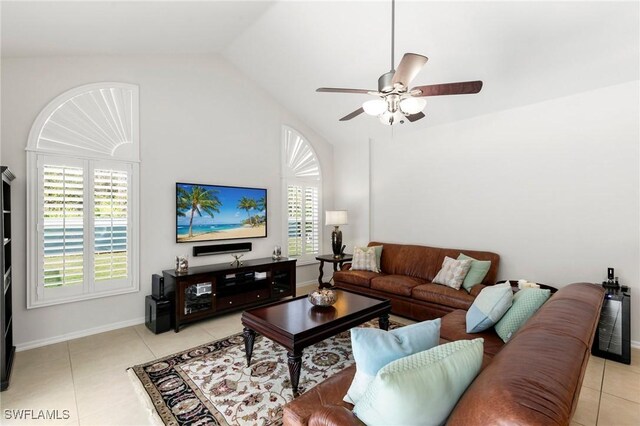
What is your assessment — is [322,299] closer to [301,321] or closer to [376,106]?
[301,321]

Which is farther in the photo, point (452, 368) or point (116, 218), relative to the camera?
point (116, 218)

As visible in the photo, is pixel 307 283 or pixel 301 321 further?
pixel 307 283

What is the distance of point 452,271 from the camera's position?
3775mm

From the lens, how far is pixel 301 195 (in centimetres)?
547

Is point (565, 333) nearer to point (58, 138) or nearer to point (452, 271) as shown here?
point (452, 271)

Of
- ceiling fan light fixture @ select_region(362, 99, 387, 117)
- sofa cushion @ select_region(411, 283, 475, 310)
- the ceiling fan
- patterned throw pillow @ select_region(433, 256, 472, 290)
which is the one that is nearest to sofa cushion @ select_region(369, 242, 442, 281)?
A: patterned throw pillow @ select_region(433, 256, 472, 290)

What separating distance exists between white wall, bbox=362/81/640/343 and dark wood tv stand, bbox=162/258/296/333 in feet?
6.76

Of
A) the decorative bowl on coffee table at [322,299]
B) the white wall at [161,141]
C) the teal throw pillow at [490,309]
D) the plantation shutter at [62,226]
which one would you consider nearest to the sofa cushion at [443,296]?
the teal throw pillow at [490,309]

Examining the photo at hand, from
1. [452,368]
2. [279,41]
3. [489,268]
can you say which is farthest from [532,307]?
[279,41]

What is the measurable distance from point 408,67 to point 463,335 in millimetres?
1977

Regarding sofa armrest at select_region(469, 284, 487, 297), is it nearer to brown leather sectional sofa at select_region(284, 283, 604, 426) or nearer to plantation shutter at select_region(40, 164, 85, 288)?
brown leather sectional sofa at select_region(284, 283, 604, 426)

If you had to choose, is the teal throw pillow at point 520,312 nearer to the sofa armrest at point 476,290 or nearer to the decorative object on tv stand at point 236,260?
the sofa armrest at point 476,290

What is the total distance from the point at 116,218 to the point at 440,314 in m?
3.88

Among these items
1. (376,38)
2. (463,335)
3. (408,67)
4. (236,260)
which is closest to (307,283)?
(236,260)
